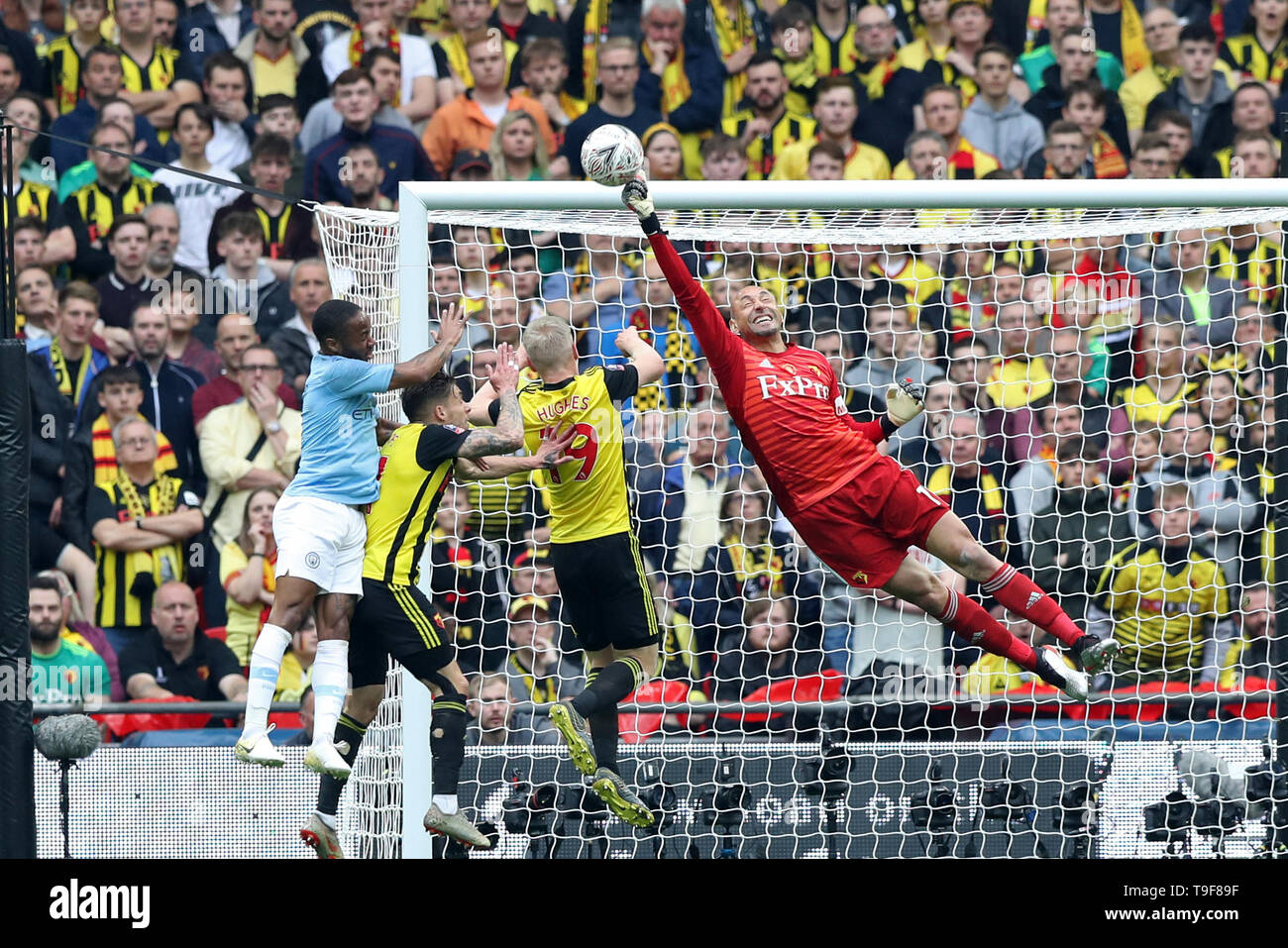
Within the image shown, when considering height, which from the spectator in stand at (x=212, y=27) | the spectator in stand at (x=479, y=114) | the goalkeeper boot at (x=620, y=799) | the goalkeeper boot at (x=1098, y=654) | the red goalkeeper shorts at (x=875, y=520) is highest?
the spectator in stand at (x=212, y=27)

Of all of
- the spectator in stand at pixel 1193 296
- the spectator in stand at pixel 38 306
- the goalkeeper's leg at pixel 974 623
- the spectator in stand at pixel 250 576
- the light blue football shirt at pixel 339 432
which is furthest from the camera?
the spectator in stand at pixel 38 306

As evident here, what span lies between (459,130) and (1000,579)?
16.4ft

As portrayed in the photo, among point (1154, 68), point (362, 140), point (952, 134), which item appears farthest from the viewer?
point (1154, 68)

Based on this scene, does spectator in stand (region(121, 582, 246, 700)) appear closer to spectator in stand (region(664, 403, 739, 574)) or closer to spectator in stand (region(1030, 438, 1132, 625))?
spectator in stand (region(664, 403, 739, 574))

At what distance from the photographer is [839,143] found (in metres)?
11.5

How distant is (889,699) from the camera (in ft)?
28.6

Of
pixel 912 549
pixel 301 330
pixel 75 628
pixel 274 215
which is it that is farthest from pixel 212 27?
pixel 912 549

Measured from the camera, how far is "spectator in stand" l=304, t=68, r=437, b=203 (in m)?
11.3

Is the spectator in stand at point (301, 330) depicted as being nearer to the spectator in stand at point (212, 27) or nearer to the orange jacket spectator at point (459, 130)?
the orange jacket spectator at point (459, 130)

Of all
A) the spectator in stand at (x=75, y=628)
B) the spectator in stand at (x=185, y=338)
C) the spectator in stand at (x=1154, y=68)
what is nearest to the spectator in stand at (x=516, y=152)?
the spectator in stand at (x=185, y=338)

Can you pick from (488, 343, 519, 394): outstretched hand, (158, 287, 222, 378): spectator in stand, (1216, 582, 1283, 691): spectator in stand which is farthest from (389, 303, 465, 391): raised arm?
(1216, 582, 1283, 691): spectator in stand

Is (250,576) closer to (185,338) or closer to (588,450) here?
(185,338)

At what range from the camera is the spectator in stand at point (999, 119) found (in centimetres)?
1159

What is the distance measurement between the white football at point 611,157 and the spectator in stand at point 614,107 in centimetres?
403
